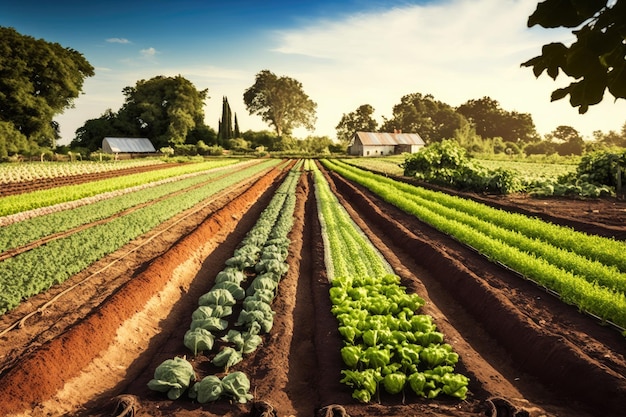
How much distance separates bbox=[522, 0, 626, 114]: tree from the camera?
1.83 meters

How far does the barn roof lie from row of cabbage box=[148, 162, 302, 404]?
172 feet

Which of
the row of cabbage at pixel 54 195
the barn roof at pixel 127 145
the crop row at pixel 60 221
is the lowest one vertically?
the crop row at pixel 60 221

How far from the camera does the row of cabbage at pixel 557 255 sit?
6.74 metres

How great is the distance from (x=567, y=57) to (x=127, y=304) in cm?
756

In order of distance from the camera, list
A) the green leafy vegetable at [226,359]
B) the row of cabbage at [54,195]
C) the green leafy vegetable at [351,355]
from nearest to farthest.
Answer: the green leafy vegetable at [351,355] < the green leafy vegetable at [226,359] < the row of cabbage at [54,195]

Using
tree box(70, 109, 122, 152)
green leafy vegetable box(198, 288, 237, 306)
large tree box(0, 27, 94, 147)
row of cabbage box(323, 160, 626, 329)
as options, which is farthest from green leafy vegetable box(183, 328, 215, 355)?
tree box(70, 109, 122, 152)

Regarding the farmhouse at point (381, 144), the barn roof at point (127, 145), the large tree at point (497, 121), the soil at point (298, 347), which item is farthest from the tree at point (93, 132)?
the large tree at point (497, 121)

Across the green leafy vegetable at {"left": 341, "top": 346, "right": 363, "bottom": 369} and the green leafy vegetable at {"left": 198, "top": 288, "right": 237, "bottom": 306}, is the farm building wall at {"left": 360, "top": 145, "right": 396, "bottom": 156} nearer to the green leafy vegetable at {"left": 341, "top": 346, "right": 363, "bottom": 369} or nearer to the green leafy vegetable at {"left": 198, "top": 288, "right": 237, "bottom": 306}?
the green leafy vegetable at {"left": 198, "top": 288, "right": 237, "bottom": 306}

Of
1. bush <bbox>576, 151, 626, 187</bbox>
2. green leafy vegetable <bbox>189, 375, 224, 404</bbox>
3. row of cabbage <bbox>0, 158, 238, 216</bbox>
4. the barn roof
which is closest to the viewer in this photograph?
green leafy vegetable <bbox>189, 375, 224, 404</bbox>

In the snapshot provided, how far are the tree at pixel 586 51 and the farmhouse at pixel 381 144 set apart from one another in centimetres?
6785

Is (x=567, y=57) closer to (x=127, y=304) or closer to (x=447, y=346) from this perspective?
(x=447, y=346)

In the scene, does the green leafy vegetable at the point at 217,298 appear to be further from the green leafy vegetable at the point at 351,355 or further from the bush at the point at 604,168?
the bush at the point at 604,168

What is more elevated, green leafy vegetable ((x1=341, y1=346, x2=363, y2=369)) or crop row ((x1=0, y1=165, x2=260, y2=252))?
crop row ((x1=0, y1=165, x2=260, y2=252))

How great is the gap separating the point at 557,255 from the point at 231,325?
734cm
